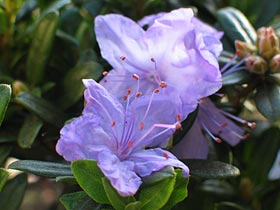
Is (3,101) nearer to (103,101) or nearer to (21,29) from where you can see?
(103,101)

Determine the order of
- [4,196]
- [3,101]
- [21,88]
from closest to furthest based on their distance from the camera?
[3,101] → [4,196] → [21,88]

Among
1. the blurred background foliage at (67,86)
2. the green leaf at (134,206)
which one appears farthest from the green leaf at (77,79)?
the green leaf at (134,206)

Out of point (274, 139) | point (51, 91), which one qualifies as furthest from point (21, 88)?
point (274, 139)

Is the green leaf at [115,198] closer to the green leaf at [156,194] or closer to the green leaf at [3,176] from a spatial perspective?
the green leaf at [156,194]

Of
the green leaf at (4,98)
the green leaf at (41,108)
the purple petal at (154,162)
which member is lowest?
the green leaf at (41,108)

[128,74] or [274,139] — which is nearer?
[128,74]

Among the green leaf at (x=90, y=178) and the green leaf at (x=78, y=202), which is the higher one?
the green leaf at (x=90, y=178)

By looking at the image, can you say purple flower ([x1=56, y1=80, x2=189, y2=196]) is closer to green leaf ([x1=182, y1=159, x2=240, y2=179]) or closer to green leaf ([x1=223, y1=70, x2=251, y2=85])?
green leaf ([x1=182, y1=159, x2=240, y2=179])

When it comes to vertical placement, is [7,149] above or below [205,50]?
below

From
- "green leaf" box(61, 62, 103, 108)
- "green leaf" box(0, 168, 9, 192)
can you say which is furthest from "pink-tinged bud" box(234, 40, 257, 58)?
"green leaf" box(0, 168, 9, 192)
